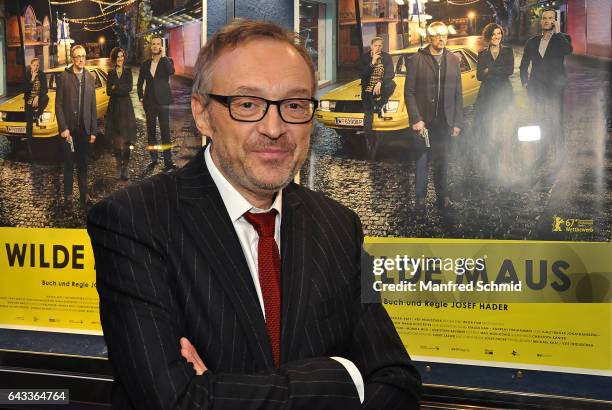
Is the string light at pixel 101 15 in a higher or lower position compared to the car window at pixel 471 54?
higher

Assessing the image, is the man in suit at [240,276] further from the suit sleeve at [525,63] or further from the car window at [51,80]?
the car window at [51,80]

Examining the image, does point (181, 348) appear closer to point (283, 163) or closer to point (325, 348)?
point (325, 348)

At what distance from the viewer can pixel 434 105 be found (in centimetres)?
252

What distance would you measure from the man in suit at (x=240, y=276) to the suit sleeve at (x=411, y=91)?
3.06 feet

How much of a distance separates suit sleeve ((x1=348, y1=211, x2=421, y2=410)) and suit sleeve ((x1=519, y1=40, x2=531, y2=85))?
3.41 feet

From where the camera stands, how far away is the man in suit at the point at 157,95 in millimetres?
2924

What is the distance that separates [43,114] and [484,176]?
6.95 ft

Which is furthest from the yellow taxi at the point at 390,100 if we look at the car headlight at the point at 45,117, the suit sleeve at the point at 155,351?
the car headlight at the point at 45,117

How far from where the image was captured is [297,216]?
1.79 meters

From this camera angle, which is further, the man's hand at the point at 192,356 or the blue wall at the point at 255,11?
the blue wall at the point at 255,11

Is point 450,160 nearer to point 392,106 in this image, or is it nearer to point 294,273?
point 392,106

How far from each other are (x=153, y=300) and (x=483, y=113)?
59.8 inches

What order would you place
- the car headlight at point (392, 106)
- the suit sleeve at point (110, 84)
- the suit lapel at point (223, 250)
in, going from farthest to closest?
the suit sleeve at point (110, 84) → the car headlight at point (392, 106) → the suit lapel at point (223, 250)

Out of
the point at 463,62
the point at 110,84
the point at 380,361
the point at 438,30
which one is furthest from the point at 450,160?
the point at 110,84
